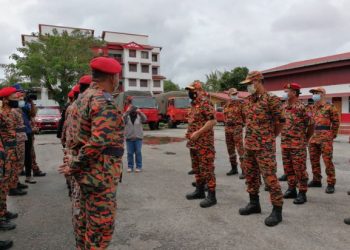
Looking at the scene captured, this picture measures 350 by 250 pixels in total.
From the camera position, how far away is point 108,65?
2402mm

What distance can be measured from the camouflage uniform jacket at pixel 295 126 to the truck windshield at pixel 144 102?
1558 centimetres

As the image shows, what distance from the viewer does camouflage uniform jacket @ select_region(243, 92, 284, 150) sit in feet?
13.5

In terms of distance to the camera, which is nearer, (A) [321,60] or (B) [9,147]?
(B) [9,147]

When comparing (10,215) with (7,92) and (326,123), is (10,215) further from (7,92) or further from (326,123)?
(326,123)

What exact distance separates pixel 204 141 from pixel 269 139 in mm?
1000

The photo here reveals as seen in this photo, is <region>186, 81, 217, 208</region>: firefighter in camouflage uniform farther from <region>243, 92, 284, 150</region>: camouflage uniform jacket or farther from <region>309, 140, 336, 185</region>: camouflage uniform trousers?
<region>309, 140, 336, 185</region>: camouflage uniform trousers

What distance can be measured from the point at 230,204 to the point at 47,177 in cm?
444

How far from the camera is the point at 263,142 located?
4.08 m

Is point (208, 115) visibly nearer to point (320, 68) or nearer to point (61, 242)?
point (61, 242)

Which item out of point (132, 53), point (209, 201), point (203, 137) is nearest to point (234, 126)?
point (203, 137)

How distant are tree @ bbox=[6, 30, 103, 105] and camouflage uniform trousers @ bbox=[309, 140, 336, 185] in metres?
27.2

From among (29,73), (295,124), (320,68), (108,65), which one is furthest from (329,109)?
(29,73)

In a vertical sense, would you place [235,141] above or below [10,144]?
below

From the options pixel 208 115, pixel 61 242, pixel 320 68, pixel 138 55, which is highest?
pixel 138 55
